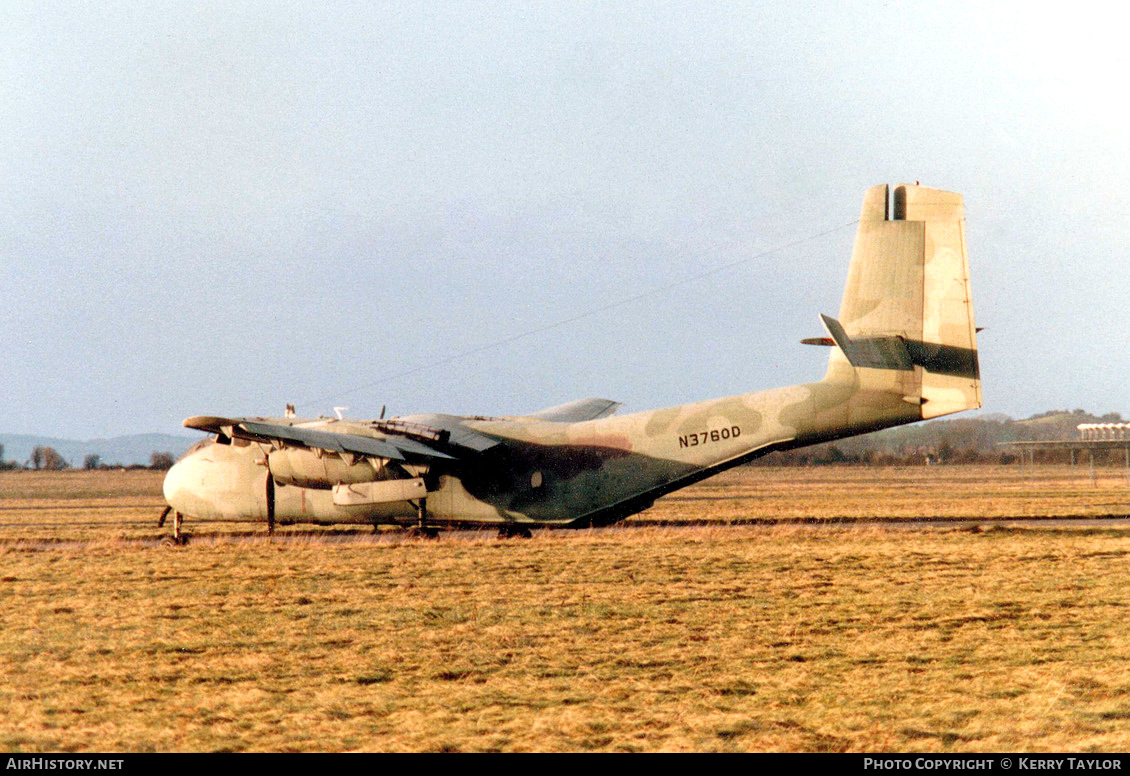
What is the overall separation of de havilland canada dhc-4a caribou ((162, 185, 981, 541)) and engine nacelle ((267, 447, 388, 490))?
3 cm

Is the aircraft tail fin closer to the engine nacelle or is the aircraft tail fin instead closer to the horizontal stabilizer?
the horizontal stabilizer

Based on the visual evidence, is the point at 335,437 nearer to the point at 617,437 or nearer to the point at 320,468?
the point at 320,468

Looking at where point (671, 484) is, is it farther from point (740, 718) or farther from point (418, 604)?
point (740, 718)

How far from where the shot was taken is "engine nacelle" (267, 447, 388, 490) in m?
26.6

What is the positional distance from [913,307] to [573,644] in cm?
1429

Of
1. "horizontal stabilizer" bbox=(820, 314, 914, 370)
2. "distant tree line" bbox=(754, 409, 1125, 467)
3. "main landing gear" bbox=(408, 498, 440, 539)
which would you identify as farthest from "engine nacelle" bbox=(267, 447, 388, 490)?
"distant tree line" bbox=(754, 409, 1125, 467)

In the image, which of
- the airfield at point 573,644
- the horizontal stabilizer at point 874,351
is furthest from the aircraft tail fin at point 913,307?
the airfield at point 573,644

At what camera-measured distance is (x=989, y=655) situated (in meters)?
12.7

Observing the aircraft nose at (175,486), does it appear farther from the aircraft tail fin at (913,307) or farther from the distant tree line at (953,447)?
the distant tree line at (953,447)

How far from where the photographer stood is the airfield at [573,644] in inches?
371

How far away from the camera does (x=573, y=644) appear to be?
1367cm

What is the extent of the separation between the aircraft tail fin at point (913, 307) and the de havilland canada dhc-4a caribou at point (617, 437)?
0.10ft
